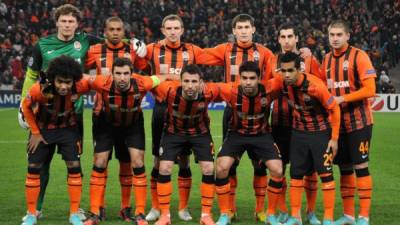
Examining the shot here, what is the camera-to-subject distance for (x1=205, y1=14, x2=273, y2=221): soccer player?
26.3ft

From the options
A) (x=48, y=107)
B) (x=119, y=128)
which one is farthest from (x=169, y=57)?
(x=48, y=107)

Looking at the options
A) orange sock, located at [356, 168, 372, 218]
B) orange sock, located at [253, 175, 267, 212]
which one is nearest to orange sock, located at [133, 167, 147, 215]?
orange sock, located at [253, 175, 267, 212]

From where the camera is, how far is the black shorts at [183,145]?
7.61 meters

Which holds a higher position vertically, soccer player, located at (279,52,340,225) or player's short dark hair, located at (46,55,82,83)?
player's short dark hair, located at (46,55,82,83)

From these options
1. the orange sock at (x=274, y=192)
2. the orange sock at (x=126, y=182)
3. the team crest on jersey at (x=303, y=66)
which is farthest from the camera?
the orange sock at (x=126, y=182)

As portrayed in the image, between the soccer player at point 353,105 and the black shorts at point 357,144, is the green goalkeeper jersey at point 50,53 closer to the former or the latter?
the soccer player at point 353,105

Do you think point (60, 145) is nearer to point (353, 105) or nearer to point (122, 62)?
point (122, 62)

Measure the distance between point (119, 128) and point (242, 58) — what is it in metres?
1.61

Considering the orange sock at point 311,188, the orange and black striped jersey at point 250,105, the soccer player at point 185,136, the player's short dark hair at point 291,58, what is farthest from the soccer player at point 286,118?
the soccer player at point 185,136

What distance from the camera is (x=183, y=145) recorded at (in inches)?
303

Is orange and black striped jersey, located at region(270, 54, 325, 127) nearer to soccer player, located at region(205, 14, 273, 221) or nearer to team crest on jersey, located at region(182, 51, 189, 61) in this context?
soccer player, located at region(205, 14, 273, 221)

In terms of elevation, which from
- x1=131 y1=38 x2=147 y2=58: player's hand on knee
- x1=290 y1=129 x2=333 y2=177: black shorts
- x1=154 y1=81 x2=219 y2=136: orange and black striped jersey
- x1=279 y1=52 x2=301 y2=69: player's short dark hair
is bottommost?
x1=290 y1=129 x2=333 y2=177: black shorts

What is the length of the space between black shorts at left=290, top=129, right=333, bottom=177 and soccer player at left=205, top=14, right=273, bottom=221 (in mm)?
687

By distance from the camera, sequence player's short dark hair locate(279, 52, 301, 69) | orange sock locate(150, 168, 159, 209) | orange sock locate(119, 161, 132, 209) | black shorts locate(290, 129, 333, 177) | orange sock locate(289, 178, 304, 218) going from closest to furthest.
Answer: player's short dark hair locate(279, 52, 301, 69)
black shorts locate(290, 129, 333, 177)
orange sock locate(289, 178, 304, 218)
orange sock locate(119, 161, 132, 209)
orange sock locate(150, 168, 159, 209)
